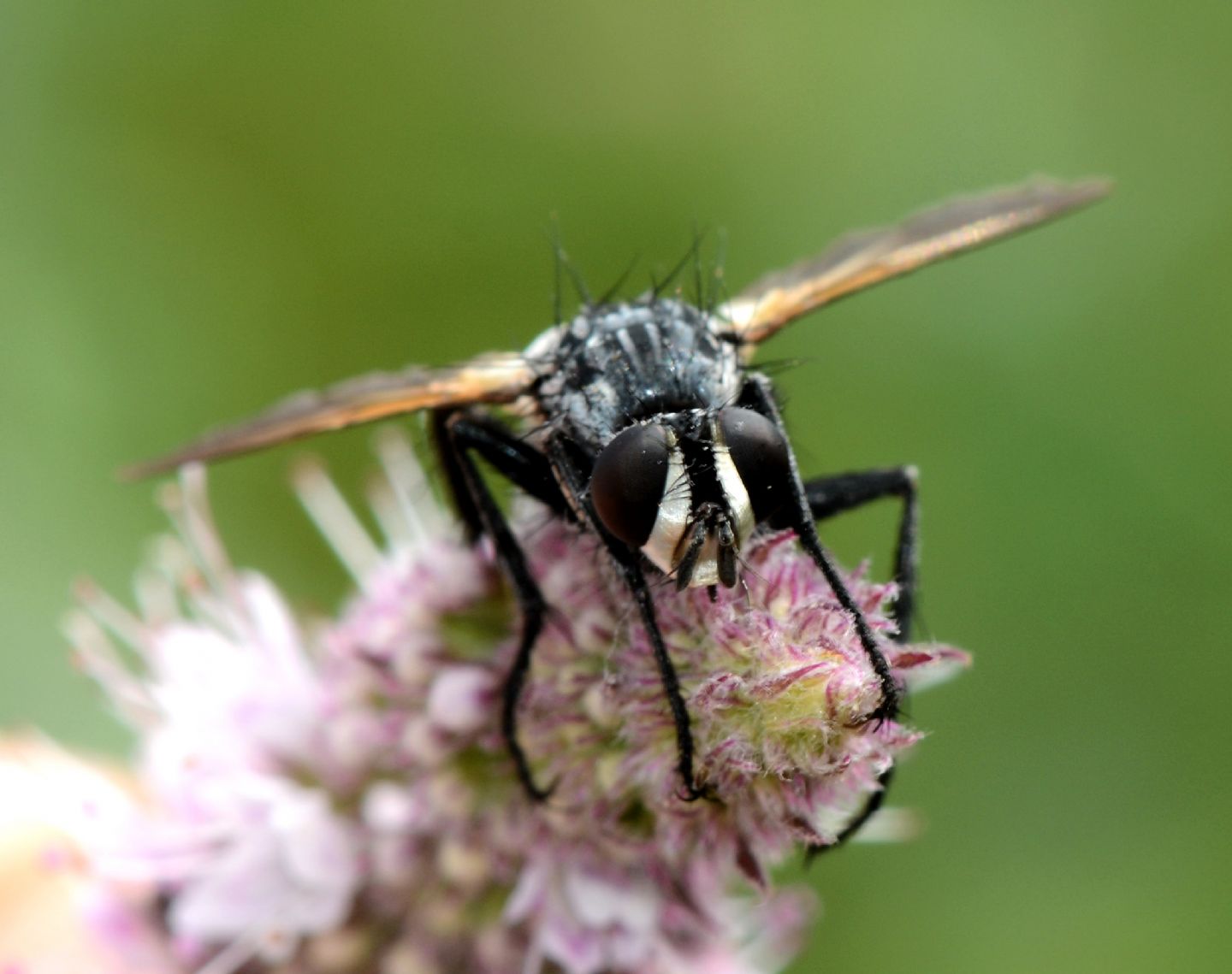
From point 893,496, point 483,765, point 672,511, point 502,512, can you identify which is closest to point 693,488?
point 672,511

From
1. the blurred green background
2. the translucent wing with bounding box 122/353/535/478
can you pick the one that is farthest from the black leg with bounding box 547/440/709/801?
the blurred green background

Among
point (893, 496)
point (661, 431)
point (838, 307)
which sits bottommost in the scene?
point (893, 496)

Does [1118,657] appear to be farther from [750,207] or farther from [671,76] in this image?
[671,76]

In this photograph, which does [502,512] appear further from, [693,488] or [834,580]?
[834,580]

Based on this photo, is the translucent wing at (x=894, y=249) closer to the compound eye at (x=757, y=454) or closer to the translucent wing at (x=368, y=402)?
the translucent wing at (x=368, y=402)

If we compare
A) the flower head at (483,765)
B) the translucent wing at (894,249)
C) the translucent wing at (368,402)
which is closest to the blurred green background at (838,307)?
the flower head at (483,765)

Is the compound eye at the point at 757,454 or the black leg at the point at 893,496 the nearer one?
the compound eye at the point at 757,454

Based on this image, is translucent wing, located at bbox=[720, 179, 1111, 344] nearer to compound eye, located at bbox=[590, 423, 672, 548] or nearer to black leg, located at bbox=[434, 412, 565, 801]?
black leg, located at bbox=[434, 412, 565, 801]
